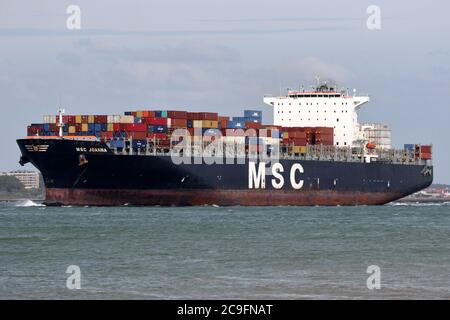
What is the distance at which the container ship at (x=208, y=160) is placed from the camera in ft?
200

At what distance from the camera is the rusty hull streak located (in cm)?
6147

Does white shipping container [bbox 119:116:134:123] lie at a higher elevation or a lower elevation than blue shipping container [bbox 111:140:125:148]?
higher

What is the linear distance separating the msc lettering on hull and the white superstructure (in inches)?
378

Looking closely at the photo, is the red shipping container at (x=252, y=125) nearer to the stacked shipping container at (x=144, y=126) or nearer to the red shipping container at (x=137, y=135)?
the stacked shipping container at (x=144, y=126)

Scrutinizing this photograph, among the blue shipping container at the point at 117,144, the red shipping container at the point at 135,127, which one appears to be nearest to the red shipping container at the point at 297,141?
the red shipping container at the point at 135,127

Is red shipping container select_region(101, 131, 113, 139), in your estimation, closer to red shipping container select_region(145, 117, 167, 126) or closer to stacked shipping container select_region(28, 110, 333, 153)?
stacked shipping container select_region(28, 110, 333, 153)

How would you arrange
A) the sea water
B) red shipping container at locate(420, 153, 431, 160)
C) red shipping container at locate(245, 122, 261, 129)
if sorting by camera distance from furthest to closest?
red shipping container at locate(420, 153, 431, 160), red shipping container at locate(245, 122, 261, 129), the sea water

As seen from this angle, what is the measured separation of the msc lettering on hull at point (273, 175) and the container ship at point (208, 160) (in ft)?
0.21

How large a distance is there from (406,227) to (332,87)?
3352cm

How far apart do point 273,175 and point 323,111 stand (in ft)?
44.3

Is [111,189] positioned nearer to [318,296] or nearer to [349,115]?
[349,115]

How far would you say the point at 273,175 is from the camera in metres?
68.2

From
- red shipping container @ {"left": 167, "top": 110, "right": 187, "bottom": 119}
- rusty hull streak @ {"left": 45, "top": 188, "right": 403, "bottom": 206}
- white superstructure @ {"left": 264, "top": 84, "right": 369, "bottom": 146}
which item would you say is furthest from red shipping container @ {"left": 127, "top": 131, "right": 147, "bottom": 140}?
white superstructure @ {"left": 264, "top": 84, "right": 369, "bottom": 146}
